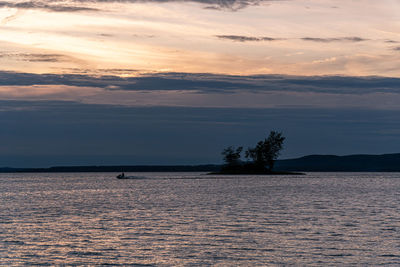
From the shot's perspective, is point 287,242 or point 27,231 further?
point 27,231

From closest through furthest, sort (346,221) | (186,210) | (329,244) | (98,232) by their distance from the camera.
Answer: (329,244)
(98,232)
(346,221)
(186,210)

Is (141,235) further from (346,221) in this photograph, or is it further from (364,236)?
(346,221)

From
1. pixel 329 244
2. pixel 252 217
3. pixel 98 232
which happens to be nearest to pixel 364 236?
pixel 329 244

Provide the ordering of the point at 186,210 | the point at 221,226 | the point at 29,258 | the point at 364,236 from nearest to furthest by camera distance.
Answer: the point at 29,258, the point at 364,236, the point at 221,226, the point at 186,210

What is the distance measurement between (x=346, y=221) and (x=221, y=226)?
45.1 feet

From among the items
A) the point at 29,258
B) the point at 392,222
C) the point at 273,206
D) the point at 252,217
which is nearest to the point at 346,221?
the point at 392,222

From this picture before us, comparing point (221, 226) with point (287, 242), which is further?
point (221, 226)

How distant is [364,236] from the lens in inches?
1799

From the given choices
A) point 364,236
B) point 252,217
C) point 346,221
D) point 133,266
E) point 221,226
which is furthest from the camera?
point 252,217

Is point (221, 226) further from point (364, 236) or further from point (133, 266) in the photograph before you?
point (133, 266)

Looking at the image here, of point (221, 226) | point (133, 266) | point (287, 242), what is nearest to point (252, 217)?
point (221, 226)

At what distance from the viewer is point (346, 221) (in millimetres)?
57188

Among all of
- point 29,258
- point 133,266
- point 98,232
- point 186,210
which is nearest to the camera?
point 133,266

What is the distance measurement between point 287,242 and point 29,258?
1904cm
